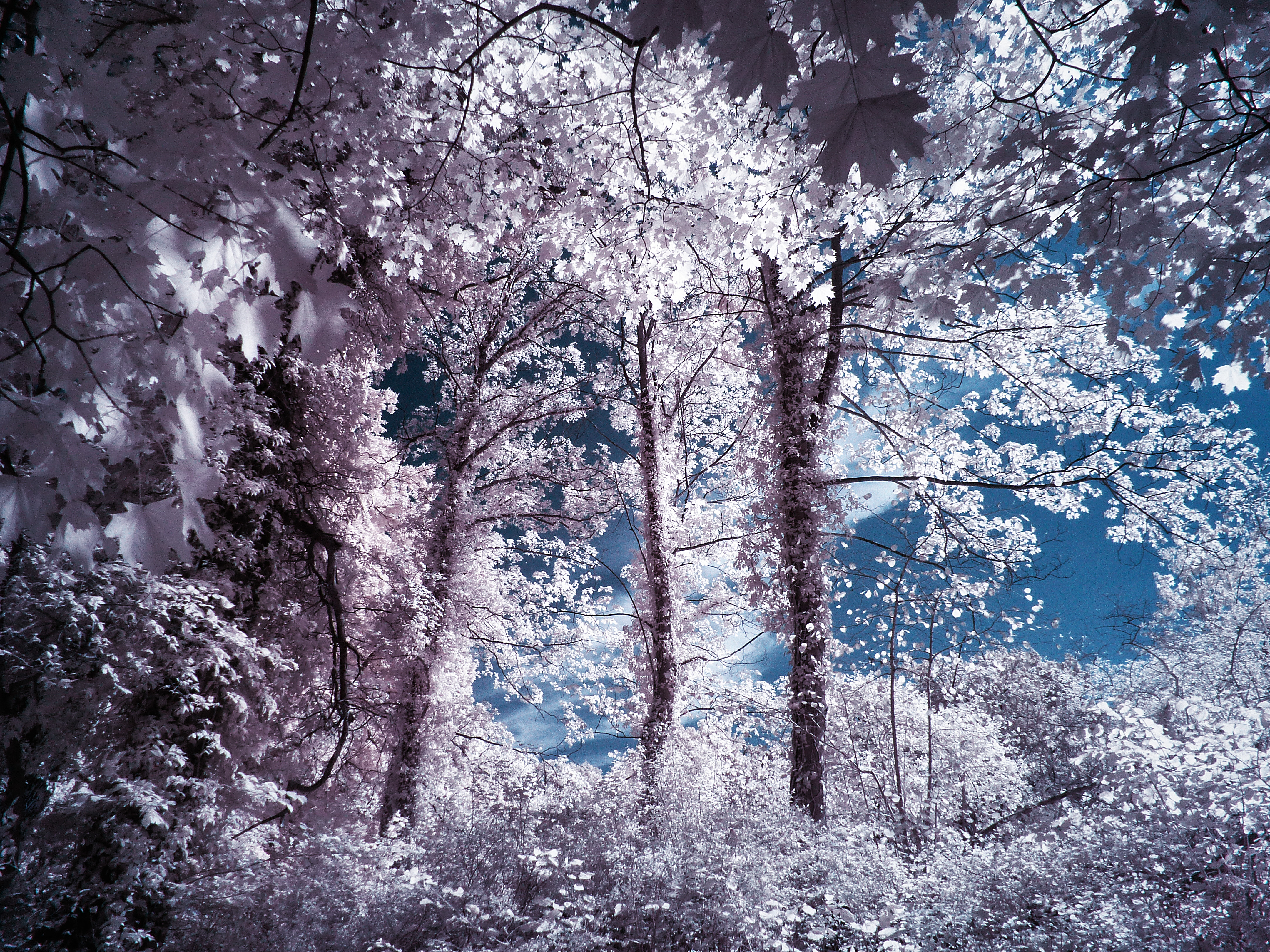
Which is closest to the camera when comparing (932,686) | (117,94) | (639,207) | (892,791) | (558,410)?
(117,94)

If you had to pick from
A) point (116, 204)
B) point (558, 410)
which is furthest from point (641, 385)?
point (116, 204)

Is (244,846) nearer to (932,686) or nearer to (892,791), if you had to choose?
(932,686)

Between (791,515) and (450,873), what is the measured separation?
197 inches

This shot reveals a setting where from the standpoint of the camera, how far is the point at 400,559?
7.15 meters

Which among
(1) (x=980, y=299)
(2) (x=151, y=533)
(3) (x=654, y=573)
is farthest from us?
(3) (x=654, y=573)

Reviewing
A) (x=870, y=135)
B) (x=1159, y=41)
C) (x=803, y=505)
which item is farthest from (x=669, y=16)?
(x=803, y=505)

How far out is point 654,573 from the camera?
8.45 metres

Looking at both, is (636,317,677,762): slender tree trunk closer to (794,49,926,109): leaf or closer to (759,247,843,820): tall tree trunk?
(759,247,843,820): tall tree trunk

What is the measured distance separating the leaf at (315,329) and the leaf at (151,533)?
68 centimetres

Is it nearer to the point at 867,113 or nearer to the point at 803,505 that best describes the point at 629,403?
the point at 803,505

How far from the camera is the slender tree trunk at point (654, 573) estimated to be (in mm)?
7812

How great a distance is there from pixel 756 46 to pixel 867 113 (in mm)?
359

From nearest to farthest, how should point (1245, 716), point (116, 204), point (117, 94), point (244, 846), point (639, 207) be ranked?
point (117, 94) → point (116, 204) → point (639, 207) → point (244, 846) → point (1245, 716)

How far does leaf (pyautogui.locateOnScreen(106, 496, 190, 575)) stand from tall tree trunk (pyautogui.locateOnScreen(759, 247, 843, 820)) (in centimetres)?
597
